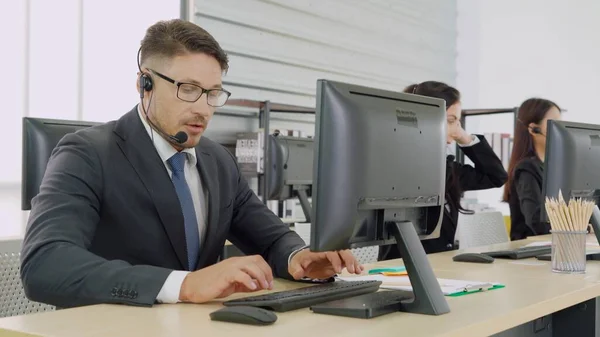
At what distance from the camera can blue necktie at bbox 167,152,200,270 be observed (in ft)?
6.22

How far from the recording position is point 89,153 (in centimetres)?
179

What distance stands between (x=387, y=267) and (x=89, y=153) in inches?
35.3

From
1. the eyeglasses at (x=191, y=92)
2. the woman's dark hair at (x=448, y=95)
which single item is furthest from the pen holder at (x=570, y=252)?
the eyeglasses at (x=191, y=92)

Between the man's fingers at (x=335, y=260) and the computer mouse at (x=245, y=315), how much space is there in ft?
1.41

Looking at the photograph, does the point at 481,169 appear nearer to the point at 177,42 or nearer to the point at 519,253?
the point at 519,253

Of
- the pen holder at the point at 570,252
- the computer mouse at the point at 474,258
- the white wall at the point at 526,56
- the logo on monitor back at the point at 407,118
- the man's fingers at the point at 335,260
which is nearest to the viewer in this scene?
the logo on monitor back at the point at 407,118

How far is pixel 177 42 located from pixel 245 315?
802 mm

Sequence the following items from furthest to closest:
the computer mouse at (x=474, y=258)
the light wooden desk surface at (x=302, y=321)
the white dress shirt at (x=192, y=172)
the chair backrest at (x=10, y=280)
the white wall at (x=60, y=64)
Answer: the white wall at (x=60, y=64)
the computer mouse at (x=474, y=258)
the chair backrest at (x=10, y=280)
the white dress shirt at (x=192, y=172)
the light wooden desk surface at (x=302, y=321)

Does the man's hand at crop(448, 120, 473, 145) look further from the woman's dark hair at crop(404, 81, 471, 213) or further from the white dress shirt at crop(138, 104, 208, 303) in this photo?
the white dress shirt at crop(138, 104, 208, 303)

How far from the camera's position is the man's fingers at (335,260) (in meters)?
1.81

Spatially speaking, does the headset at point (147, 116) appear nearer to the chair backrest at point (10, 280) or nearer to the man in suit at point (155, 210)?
the man in suit at point (155, 210)

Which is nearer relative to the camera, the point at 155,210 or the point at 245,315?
the point at 245,315


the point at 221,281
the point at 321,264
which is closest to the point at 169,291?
the point at 221,281

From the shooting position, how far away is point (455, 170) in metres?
3.47
